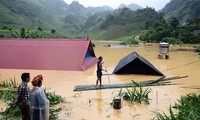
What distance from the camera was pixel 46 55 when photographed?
1750cm

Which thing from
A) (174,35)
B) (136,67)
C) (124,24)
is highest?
(124,24)

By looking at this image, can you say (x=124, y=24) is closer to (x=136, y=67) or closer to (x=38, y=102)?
(x=136, y=67)

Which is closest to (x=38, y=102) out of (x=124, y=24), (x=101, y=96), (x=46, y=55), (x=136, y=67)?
(x=101, y=96)

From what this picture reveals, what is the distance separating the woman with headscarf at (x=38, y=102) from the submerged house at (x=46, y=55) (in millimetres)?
10459

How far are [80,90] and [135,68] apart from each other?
4.96 meters

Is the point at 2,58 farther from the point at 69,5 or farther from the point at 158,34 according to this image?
the point at 69,5

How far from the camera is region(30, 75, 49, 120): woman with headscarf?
563 centimetres

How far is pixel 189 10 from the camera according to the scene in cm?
8269

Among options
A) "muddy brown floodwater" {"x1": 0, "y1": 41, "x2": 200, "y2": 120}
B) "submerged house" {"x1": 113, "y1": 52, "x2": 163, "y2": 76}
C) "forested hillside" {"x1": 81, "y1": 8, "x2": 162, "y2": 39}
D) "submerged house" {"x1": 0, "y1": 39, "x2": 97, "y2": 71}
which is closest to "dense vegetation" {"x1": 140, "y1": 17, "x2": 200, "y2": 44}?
"submerged house" {"x1": 0, "y1": 39, "x2": 97, "y2": 71}

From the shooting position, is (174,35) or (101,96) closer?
(101,96)

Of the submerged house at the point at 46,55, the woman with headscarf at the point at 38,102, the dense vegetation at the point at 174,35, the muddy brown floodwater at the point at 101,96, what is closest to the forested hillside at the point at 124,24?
the dense vegetation at the point at 174,35

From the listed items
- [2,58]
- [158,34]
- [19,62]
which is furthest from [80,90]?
[158,34]

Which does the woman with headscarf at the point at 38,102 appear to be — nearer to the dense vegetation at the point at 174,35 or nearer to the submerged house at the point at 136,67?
the submerged house at the point at 136,67

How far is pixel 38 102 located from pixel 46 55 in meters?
12.1
